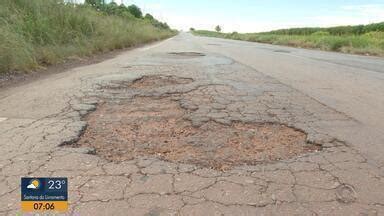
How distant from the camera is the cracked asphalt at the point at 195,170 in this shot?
2.41 metres

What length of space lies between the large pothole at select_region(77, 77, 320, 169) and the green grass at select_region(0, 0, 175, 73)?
12.8 ft

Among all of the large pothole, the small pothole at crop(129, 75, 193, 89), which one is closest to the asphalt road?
the large pothole

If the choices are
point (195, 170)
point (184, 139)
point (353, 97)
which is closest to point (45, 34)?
point (184, 139)

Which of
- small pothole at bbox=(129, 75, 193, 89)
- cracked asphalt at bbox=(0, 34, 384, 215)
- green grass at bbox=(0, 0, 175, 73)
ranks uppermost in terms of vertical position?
green grass at bbox=(0, 0, 175, 73)

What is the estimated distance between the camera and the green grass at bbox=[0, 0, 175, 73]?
25.0 ft

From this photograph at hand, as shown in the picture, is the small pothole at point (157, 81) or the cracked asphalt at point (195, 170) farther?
the small pothole at point (157, 81)

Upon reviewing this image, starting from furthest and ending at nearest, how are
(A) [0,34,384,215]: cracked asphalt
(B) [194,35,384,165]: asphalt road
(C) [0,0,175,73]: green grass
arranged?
(C) [0,0,175,73]: green grass, (B) [194,35,384,165]: asphalt road, (A) [0,34,384,215]: cracked asphalt

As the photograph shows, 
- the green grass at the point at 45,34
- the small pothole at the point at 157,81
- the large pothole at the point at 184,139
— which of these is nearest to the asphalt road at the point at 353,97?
the large pothole at the point at 184,139

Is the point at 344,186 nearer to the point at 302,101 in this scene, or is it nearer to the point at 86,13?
the point at 302,101
